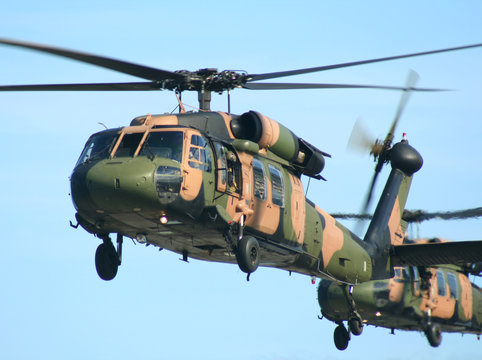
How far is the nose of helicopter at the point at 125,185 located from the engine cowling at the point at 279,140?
9.11 feet

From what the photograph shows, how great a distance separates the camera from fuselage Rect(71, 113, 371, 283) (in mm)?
17672

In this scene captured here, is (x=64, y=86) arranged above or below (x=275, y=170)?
above

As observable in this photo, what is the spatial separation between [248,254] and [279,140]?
10.4ft

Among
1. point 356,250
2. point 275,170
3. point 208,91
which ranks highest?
point 208,91

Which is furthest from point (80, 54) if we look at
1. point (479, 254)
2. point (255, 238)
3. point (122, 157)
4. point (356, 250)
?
point (479, 254)

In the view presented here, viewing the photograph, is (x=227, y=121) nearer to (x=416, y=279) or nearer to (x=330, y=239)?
(x=330, y=239)

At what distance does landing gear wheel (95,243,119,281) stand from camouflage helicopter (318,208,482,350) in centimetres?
1250

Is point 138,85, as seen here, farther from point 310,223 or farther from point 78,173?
point 310,223

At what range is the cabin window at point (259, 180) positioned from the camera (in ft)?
65.0

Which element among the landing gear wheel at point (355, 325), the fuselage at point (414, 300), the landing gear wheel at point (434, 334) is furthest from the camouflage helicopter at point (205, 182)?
the landing gear wheel at point (434, 334)

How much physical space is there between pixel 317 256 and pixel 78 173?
7.19 m

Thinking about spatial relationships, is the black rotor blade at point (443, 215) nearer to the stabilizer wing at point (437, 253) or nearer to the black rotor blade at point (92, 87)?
the stabilizer wing at point (437, 253)

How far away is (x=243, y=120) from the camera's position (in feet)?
66.6

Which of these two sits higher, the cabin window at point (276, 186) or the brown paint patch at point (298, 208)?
the cabin window at point (276, 186)
